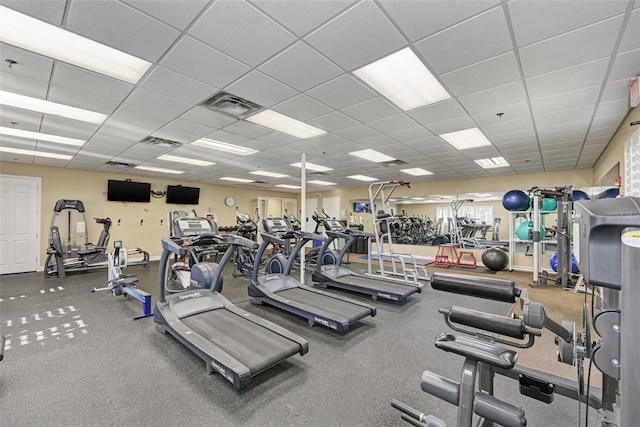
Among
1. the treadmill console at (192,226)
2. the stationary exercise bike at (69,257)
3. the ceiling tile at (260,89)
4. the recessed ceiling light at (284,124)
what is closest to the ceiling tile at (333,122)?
the recessed ceiling light at (284,124)

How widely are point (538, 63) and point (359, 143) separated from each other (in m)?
2.89

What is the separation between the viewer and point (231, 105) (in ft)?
11.5

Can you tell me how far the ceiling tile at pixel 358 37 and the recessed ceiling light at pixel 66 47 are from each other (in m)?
1.74

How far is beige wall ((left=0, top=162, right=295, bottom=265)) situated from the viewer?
695 centimetres

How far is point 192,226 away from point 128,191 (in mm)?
4993

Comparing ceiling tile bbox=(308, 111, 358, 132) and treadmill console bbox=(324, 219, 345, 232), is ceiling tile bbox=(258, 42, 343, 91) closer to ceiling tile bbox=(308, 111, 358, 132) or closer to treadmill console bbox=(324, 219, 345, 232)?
ceiling tile bbox=(308, 111, 358, 132)

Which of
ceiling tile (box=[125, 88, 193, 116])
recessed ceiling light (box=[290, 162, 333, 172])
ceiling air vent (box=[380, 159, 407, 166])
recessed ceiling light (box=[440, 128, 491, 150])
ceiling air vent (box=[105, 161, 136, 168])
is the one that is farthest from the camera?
recessed ceiling light (box=[290, 162, 333, 172])

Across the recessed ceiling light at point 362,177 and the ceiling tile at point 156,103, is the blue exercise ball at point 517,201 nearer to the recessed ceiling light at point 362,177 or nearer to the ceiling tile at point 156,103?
the recessed ceiling light at point 362,177

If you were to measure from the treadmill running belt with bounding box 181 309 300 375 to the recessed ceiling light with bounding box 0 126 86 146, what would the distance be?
4272mm

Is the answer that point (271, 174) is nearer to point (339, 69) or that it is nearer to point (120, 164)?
point (120, 164)

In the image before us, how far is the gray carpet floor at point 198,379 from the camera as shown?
1.86 meters

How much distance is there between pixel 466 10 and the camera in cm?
189

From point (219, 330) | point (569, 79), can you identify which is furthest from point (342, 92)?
point (219, 330)

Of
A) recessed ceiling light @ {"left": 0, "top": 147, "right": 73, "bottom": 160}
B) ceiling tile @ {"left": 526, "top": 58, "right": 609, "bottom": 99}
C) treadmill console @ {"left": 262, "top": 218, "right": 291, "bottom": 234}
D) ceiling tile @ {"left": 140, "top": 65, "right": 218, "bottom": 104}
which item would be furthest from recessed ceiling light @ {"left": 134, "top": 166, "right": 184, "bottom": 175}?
ceiling tile @ {"left": 526, "top": 58, "right": 609, "bottom": 99}
